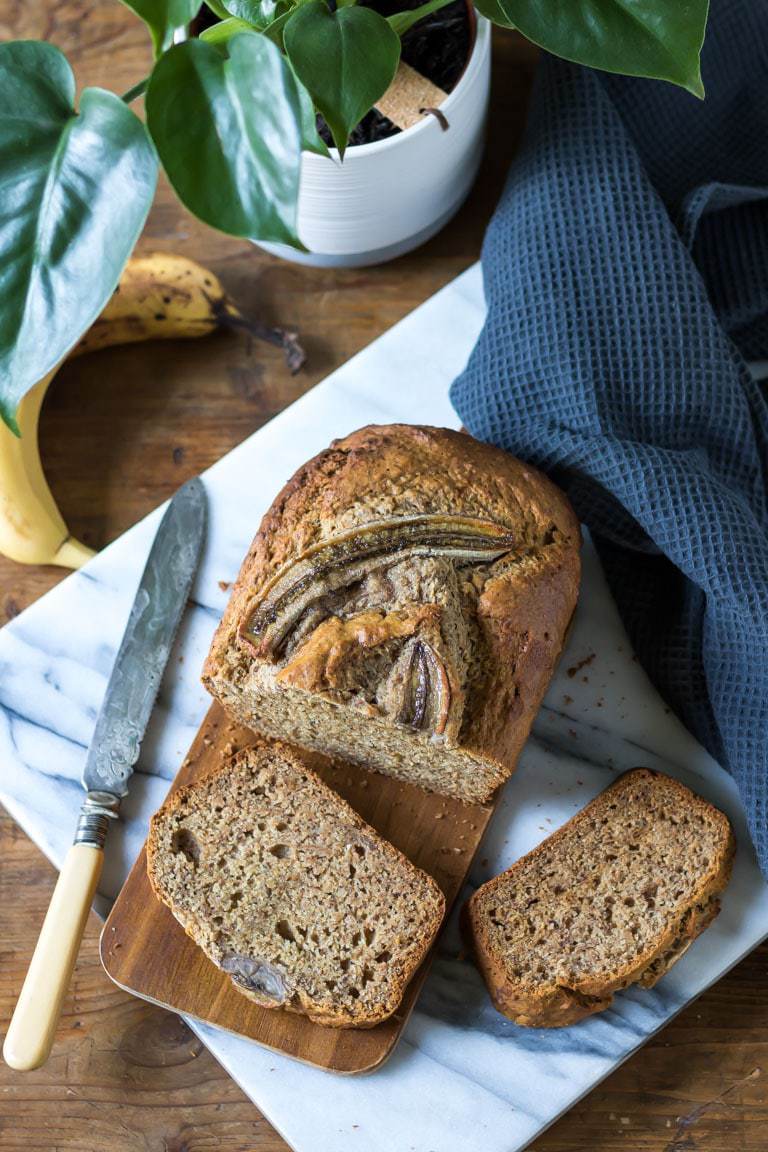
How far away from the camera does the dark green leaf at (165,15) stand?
1.61 meters

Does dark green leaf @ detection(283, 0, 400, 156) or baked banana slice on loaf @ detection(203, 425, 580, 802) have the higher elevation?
dark green leaf @ detection(283, 0, 400, 156)

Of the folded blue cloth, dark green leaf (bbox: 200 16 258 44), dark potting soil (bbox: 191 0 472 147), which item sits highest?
dark green leaf (bbox: 200 16 258 44)

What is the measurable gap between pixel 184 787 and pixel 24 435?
83cm

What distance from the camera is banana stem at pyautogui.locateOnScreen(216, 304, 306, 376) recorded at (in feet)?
8.38

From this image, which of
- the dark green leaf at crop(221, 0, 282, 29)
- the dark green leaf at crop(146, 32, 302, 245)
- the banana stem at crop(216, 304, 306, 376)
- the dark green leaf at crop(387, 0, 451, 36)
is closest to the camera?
the dark green leaf at crop(146, 32, 302, 245)

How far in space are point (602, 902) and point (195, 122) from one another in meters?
1.50

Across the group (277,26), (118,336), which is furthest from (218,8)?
(118,336)

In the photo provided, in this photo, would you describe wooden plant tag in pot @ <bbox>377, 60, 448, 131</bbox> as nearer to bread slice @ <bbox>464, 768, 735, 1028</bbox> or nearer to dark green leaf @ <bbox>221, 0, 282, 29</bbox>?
dark green leaf @ <bbox>221, 0, 282, 29</bbox>

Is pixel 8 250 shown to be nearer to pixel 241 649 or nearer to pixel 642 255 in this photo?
pixel 241 649

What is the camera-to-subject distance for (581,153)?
2.23 meters

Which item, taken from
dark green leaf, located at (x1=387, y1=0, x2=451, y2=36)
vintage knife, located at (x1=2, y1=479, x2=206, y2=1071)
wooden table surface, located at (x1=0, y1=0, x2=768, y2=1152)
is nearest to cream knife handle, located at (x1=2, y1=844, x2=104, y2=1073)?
vintage knife, located at (x1=2, y1=479, x2=206, y2=1071)

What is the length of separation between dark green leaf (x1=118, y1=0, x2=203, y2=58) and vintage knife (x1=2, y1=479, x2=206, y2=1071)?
97cm

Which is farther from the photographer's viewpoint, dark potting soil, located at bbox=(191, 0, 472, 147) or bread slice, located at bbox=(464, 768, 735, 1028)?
dark potting soil, located at bbox=(191, 0, 472, 147)

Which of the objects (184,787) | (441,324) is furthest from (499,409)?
(184,787)
